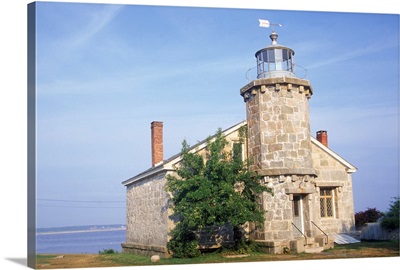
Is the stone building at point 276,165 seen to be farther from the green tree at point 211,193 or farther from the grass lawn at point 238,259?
the grass lawn at point 238,259

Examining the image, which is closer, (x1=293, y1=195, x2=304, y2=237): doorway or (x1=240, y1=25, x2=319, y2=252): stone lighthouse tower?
(x1=240, y1=25, x2=319, y2=252): stone lighthouse tower

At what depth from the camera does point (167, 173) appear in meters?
18.1

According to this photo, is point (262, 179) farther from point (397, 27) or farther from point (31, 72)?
point (31, 72)

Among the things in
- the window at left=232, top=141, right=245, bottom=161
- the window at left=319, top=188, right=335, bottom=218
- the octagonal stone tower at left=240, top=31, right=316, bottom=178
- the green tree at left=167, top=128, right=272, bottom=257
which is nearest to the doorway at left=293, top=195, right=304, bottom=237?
the octagonal stone tower at left=240, top=31, right=316, bottom=178

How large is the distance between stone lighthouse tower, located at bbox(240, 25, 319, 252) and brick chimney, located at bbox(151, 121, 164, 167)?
11.8 ft

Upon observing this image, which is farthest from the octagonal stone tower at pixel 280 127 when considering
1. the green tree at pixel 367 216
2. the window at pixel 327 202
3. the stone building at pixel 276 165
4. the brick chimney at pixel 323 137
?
the green tree at pixel 367 216

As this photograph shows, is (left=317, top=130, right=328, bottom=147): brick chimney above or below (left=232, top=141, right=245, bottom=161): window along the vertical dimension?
above

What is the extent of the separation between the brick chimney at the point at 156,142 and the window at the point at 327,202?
687 centimetres

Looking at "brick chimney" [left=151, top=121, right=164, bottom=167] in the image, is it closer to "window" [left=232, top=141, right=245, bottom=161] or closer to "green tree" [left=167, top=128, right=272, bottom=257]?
"green tree" [left=167, top=128, right=272, bottom=257]

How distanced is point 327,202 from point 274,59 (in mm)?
6868

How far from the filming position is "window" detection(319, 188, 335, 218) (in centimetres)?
2259

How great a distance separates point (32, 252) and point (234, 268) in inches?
206

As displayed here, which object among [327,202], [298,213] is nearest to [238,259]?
[298,213]

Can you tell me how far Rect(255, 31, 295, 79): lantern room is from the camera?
1936 centimetres
